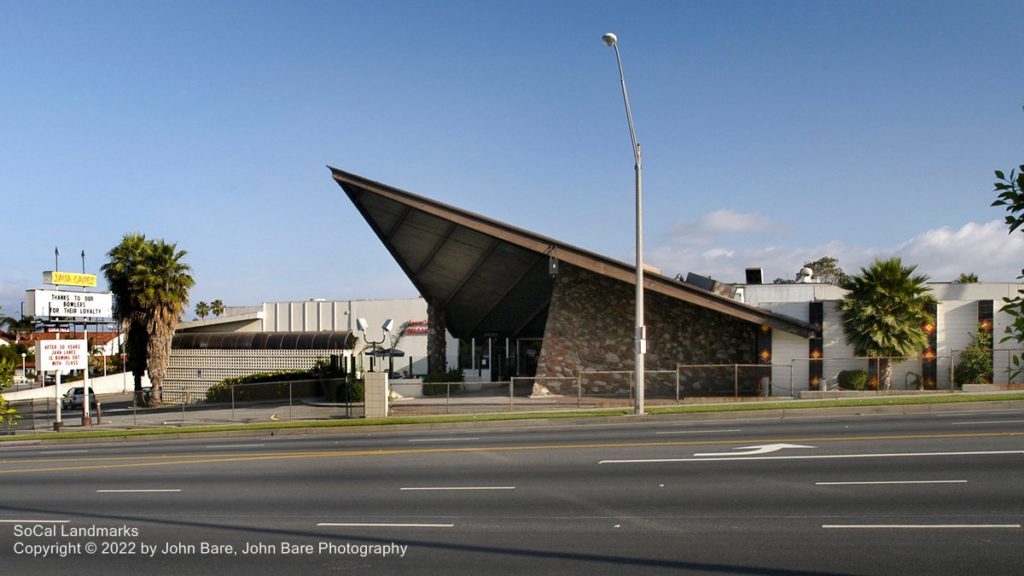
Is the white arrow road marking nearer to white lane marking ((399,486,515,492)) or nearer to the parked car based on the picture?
white lane marking ((399,486,515,492))

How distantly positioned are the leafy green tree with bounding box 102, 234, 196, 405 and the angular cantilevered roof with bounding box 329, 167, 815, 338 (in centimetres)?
1585

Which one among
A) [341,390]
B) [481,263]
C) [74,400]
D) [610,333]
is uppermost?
[481,263]

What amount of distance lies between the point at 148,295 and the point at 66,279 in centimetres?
534

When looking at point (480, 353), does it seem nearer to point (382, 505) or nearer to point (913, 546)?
point (382, 505)

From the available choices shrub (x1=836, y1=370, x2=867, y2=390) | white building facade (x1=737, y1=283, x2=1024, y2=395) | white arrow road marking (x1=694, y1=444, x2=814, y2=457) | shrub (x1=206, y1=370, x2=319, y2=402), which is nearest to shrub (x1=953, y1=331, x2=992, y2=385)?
white building facade (x1=737, y1=283, x2=1024, y2=395)

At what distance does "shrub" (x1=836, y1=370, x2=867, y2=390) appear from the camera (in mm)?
27656

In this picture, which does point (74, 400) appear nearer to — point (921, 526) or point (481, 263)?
point (481, 263)

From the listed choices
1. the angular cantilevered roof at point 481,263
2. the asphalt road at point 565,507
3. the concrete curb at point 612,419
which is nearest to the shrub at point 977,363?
the concrete curb at point 612,419

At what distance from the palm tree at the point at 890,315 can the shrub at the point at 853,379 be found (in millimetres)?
694

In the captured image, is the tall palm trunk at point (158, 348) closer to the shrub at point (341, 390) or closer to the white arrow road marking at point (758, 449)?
the shrub at point (341, 390)

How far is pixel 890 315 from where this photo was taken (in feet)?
90.4

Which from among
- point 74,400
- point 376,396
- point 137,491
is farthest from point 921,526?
point 74,400

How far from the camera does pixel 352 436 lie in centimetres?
2372

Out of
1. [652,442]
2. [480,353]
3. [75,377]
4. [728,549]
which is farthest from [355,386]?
[75,377]
